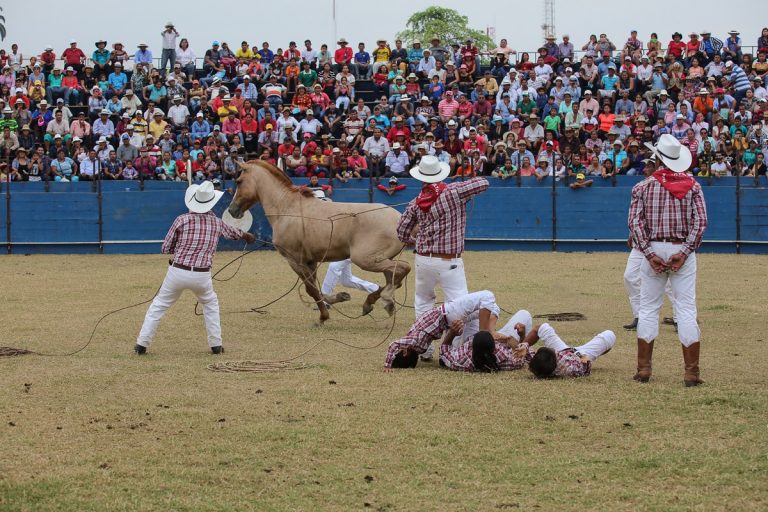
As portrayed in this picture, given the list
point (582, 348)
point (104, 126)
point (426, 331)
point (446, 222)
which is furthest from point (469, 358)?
point (104, 126)

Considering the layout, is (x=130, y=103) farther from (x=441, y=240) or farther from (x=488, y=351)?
(x=488, y=351)

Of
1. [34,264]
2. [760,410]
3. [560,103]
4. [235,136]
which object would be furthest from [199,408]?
[560,103]

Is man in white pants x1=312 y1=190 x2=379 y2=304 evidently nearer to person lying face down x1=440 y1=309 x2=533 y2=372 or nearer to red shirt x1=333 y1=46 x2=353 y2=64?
person lying face down x1=440 y1=309 x2=533 y2=372

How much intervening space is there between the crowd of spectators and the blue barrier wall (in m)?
0.47

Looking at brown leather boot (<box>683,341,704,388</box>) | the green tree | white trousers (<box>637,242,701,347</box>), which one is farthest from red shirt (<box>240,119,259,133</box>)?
the green tree

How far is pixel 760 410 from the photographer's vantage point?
8.48 meters

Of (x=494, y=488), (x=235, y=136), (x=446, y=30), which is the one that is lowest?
(x=494, y=488)

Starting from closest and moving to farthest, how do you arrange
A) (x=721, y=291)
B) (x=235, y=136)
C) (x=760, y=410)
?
(x=760, y=410)
(x=721, y=291)
(x=235, y=136)

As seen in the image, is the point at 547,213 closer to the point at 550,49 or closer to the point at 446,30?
the point at 550,49

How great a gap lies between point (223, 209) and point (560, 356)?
52.2 ft

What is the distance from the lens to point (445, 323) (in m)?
10.3

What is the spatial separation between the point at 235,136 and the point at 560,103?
811 centimetres

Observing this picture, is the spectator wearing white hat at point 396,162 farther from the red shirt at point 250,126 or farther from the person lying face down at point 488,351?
the person lying face down at point 488,351

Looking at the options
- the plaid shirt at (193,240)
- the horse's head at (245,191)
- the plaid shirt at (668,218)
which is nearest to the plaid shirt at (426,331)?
the plaid shirt at (668,218)
